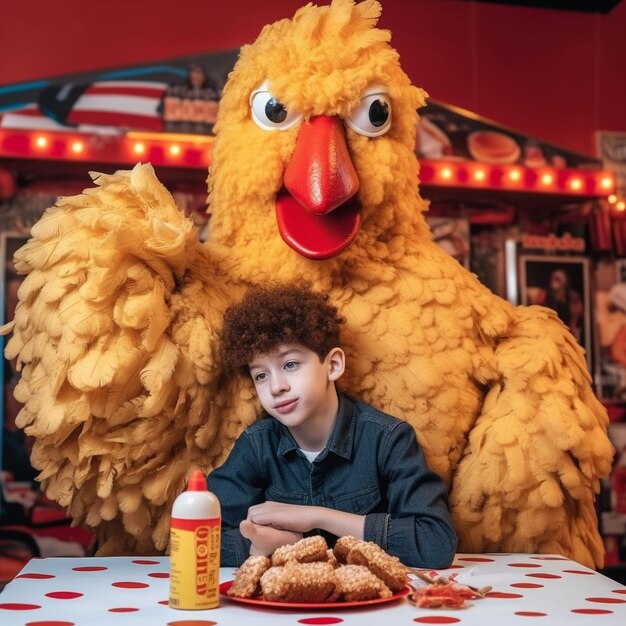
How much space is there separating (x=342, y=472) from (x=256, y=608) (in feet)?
1.48

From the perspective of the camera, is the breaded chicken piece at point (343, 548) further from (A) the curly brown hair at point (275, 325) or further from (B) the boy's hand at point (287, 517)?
(A) the curly brown hair at point (275, 325)

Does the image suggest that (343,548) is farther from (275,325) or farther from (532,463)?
(532,463)

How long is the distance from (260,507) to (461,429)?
0.42 meters

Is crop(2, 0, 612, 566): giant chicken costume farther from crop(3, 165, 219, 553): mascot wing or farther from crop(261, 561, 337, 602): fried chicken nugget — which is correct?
crop(261, 561, 337, 602): fried chicken nugget

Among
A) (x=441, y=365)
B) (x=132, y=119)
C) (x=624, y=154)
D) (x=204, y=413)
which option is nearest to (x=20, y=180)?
(x=132, y=119)

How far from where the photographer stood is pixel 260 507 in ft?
4.11

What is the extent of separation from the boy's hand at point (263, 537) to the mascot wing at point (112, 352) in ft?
0.91

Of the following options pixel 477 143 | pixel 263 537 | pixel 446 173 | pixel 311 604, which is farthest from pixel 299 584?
pixel 477 143

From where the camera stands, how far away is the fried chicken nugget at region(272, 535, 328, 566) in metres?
1.00

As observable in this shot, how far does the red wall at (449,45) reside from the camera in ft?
9.02

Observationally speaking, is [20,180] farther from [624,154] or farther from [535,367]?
[624,154]

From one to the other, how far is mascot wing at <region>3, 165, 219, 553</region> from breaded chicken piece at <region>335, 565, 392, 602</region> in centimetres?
49

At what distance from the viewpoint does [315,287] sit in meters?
1.53

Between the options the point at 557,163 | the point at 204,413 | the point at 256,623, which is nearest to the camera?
the point at 256,623
